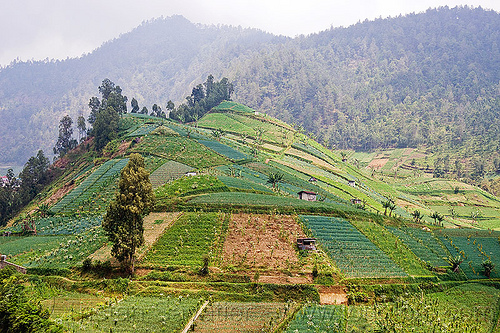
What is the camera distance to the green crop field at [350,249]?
39.2 meters

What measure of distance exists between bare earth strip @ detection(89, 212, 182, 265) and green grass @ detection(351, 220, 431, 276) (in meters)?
25.5

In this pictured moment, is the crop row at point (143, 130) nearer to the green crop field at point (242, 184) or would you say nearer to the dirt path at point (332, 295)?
the green crop field at point (242, 184)

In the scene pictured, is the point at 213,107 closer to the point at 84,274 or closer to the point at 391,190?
the point at 391,190

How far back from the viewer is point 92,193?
5688 cm

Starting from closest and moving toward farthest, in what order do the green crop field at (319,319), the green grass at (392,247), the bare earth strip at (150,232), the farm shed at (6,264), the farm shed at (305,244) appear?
the green crop field at (319,319) < the farm shed at (6,264) < the bare earth strip at (150,232) < the farm shed at (305,244) < the green grass at (392,247)

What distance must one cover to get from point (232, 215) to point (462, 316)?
26646mm

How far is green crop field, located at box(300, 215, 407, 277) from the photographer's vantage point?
129 feet

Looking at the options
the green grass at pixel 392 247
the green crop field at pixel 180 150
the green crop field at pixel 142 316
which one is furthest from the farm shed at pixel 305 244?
the green crop field at pixel 180 150

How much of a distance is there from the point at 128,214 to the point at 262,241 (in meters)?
15.4

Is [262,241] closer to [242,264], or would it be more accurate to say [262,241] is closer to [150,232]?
[242,264]

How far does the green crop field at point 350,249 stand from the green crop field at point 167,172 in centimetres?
2476

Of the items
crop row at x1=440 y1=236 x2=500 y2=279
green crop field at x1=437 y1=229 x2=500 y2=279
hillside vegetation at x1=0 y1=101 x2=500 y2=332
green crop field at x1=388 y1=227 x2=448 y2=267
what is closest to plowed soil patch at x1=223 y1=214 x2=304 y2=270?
hillside vegetation at x1=0 y1=101 x2=500 y2=332

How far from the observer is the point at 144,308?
29.0m

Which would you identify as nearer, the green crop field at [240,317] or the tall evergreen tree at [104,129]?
the green crop field at [240,317]
